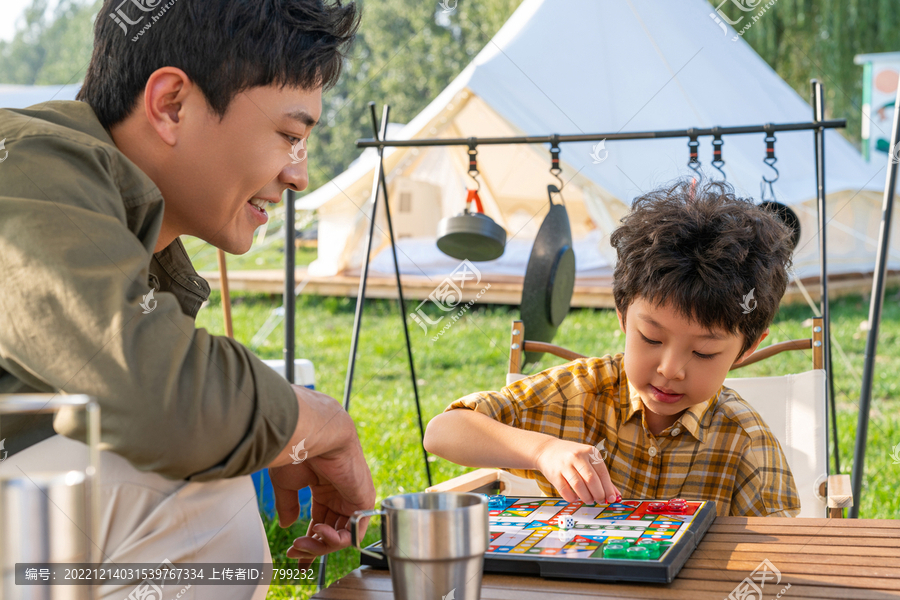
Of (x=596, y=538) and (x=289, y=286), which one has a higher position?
(x=289, y=286)

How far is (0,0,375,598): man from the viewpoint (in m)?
0.50

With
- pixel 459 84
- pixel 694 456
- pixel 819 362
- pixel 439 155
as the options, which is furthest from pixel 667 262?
pixel 439 155

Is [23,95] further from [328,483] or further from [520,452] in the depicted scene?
[328,483]

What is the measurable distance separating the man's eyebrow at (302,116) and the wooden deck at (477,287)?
3944 millimetres

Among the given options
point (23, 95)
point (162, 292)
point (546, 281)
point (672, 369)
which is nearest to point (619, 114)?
point (546, 281)

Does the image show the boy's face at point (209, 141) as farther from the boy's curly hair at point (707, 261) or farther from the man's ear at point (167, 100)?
the boy's curly hair at point (707, 261)

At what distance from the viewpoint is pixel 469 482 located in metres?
1.19

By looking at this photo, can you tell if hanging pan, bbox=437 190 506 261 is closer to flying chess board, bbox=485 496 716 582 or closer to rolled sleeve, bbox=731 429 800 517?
rolled sleeve, bbox=731 429 800 517

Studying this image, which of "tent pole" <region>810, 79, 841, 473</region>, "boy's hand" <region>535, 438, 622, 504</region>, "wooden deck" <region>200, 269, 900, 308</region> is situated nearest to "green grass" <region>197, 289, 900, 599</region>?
"wooden deck" <region>200, 269, 900, 308</region>

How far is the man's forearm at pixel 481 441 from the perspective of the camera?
100cm

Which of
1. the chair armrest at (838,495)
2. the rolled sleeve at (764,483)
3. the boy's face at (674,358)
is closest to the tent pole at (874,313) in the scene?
the chair armrest at (838,495)

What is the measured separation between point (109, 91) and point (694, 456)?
90 centimetres

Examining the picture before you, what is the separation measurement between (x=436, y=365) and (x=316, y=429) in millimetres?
3335

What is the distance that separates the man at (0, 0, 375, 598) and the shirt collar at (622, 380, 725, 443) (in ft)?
1.87
